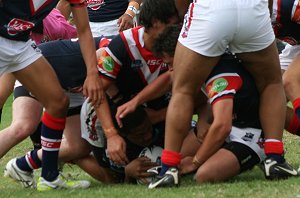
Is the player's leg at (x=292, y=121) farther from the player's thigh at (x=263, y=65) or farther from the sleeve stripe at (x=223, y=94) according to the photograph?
the sleeve stripe at (x=223, y=94)

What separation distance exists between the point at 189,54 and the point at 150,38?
58 cm

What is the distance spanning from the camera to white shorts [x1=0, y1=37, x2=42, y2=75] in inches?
194

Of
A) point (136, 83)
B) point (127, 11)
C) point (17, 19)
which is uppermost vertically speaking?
point (17, 19)

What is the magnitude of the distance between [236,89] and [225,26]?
448 millimetres

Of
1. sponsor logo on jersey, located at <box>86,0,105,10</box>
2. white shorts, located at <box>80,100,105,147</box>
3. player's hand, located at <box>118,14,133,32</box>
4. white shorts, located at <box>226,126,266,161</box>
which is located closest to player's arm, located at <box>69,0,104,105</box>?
white shorts, located at <box>80,100,105,147</box>

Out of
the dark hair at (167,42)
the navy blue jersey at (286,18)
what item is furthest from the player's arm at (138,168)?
the navy blue jersey at (286,18)

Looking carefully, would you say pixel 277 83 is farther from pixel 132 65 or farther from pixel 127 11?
pixel 127 11

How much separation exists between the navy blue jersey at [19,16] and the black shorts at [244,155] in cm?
152

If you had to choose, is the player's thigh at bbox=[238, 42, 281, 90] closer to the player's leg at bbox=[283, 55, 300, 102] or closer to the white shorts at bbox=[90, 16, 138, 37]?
the player's leg at bbox=[283, 55, 300, 102]

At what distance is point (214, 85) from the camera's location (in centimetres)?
483

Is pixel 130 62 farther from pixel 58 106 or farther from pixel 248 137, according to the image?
pixel 248 137

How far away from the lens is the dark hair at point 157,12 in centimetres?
523

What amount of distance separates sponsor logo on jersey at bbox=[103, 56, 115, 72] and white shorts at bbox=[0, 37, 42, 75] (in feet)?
1.49

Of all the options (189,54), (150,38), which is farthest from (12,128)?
(189,54)
